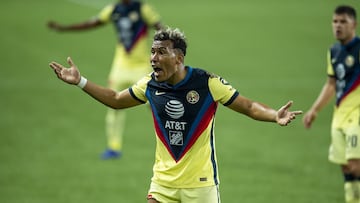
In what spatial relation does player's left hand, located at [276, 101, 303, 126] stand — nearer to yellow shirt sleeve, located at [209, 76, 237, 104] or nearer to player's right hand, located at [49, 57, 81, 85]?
yellow shirt sleeve, located at [209, 76, 237, 104]

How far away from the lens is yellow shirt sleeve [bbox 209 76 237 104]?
28.7 ft

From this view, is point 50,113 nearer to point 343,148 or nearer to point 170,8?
point 343,148

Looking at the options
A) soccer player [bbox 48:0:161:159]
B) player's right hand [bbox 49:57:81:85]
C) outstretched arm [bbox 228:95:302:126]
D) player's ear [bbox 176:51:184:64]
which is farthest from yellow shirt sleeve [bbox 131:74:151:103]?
soccer player [bbox 48:0:161:159]

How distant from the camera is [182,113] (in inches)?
348

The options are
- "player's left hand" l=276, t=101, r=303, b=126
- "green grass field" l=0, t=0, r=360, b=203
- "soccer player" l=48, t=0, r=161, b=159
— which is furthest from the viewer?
"soccer player" l=48, t=0, r=161, b=159

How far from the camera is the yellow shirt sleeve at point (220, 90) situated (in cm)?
876

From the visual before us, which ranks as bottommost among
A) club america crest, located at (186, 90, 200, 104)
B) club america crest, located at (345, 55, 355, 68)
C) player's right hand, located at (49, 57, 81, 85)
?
club america crest, located at (186, 90, 200, 104)

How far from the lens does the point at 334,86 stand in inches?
462

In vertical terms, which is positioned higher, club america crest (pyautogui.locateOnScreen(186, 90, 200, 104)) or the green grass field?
the green grass field

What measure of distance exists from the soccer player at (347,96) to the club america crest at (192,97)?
335 cm

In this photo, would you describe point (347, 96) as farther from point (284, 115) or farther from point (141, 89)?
point (141, 89)

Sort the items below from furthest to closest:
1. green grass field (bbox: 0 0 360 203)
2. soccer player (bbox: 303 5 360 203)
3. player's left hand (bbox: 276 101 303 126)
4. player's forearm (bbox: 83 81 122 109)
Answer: green grass field (bbox: 0 0 360 203)
soccer player (bbox: 303 5 360 203)
player's forearm (bbox: 83 81 122 109)
player's left hand (bbox: 276 101 303 126)

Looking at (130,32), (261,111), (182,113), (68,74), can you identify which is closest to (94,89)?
(68,74)

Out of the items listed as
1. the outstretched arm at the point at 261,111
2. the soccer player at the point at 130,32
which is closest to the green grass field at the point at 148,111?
the soccer player at the point at 130,32
